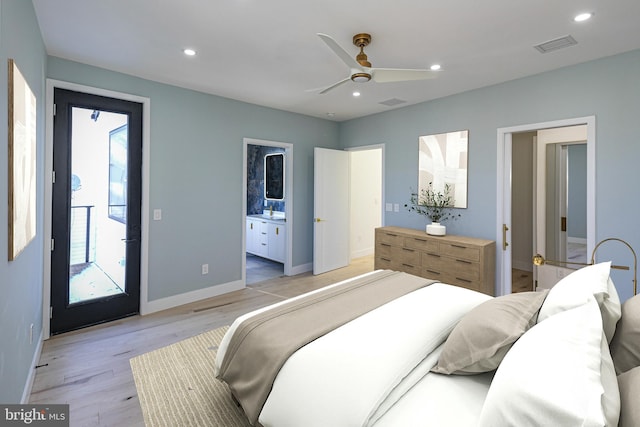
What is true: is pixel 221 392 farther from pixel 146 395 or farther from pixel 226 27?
pixel 226 27

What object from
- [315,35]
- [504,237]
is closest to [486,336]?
[315,35]

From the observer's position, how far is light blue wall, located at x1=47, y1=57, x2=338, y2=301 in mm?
3602

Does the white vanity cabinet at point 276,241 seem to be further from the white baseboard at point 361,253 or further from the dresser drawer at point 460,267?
the dresser drawer at point 460,267

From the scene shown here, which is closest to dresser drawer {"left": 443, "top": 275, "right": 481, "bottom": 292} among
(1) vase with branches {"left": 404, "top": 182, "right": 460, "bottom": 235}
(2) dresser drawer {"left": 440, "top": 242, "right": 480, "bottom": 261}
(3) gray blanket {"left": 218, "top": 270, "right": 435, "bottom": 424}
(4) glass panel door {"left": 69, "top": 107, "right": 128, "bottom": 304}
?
(2) dresser drawer {"left": 440, "top": 242, "right": 480, "bottom": 261}

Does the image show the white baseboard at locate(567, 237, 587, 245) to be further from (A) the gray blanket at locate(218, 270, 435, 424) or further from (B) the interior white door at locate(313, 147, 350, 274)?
(A) the gray blanket at locate(218, 270, 435, 424)

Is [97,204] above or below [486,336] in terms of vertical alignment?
above

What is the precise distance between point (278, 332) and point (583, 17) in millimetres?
3054

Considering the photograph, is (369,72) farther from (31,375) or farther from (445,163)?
(31,375)

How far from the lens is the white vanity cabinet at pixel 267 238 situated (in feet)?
18.4

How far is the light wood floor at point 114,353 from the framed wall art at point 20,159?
1102 millimetres

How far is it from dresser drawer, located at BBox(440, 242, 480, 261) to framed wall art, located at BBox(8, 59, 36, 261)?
3799 mm

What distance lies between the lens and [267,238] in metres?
5.97

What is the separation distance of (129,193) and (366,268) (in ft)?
12.8

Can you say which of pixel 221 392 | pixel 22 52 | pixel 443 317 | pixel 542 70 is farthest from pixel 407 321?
pixel 542 70
